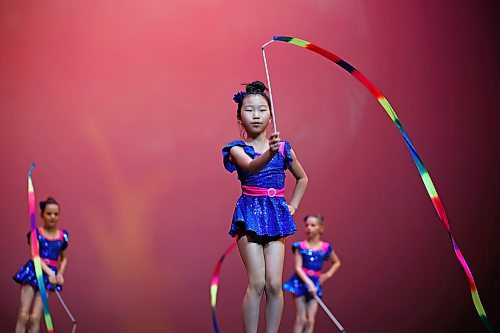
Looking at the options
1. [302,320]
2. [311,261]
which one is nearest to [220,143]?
[311,261]

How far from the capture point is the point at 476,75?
5.55 metres

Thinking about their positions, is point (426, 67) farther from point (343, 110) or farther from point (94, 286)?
point (94, 286)

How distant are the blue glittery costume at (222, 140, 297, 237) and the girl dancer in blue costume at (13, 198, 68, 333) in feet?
7.68

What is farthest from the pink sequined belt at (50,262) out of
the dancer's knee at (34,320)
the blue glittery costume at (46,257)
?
the dancer's knee at (34,320)

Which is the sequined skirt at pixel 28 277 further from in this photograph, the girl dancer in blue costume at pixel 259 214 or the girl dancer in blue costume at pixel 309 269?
the girl dancer in blue costume at pixel 259 214

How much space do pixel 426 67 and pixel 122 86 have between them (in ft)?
8.05

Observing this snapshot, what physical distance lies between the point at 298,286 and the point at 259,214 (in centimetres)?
229

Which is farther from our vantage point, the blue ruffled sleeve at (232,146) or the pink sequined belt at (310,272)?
the pink sequined belt at (310,272)

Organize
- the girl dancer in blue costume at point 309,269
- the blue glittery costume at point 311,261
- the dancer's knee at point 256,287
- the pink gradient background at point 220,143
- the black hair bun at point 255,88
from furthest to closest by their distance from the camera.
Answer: the pink gradient background at point 220,143 → the blue glittery costume at point 311,261 → the girl dancer in blue costume at point 309,269 → the black hair bun at point 255,88 → the dancer's knee at point 256,287

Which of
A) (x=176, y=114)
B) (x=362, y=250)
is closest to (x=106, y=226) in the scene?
(x=176, y=114)

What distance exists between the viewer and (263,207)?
2.97 metres

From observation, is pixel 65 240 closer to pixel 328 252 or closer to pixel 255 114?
pixel 328 252

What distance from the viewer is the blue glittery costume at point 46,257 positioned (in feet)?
16.2

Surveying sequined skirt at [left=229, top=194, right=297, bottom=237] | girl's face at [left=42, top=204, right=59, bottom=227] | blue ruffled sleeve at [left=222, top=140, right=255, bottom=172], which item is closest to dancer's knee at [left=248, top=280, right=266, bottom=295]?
sequined skirt at [left=229, top=194, right=297, bottom=237]
